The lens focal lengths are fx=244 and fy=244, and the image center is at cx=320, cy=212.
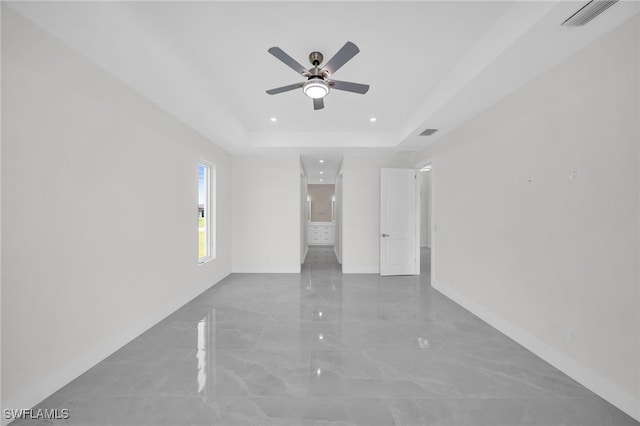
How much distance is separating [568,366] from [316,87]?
10.5 ft

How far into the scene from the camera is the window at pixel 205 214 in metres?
4.35

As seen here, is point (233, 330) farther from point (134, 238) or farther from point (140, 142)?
point (140, 142)

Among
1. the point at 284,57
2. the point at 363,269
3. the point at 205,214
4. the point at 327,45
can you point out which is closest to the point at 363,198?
the point at 363,269

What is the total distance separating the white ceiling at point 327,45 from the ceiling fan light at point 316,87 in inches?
14.0

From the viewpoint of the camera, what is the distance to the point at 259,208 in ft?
17.6

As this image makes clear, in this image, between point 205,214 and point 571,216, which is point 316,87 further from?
point 205,214

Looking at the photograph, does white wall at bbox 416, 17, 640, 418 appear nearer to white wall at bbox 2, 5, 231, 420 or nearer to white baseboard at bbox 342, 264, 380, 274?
white baseboard at bbox 342, 264, 380, 274

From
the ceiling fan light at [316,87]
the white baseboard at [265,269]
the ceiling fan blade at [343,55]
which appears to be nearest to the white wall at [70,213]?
the ceiling fan light at [316,87]

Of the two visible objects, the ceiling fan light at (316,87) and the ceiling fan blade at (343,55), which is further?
the ceiling fan light at (316,87)

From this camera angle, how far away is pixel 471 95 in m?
2.65

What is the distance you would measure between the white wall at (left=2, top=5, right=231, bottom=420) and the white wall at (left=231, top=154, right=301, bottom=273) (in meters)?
2.33

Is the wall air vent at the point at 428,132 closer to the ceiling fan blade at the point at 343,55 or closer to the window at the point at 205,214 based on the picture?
the ceiling fan blade at the point at 343,55

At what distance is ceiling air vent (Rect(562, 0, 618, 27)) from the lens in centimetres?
149

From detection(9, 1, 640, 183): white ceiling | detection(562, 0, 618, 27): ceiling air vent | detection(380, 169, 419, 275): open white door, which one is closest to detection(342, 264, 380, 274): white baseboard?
detection(380, 169, 419, 275): open white door
